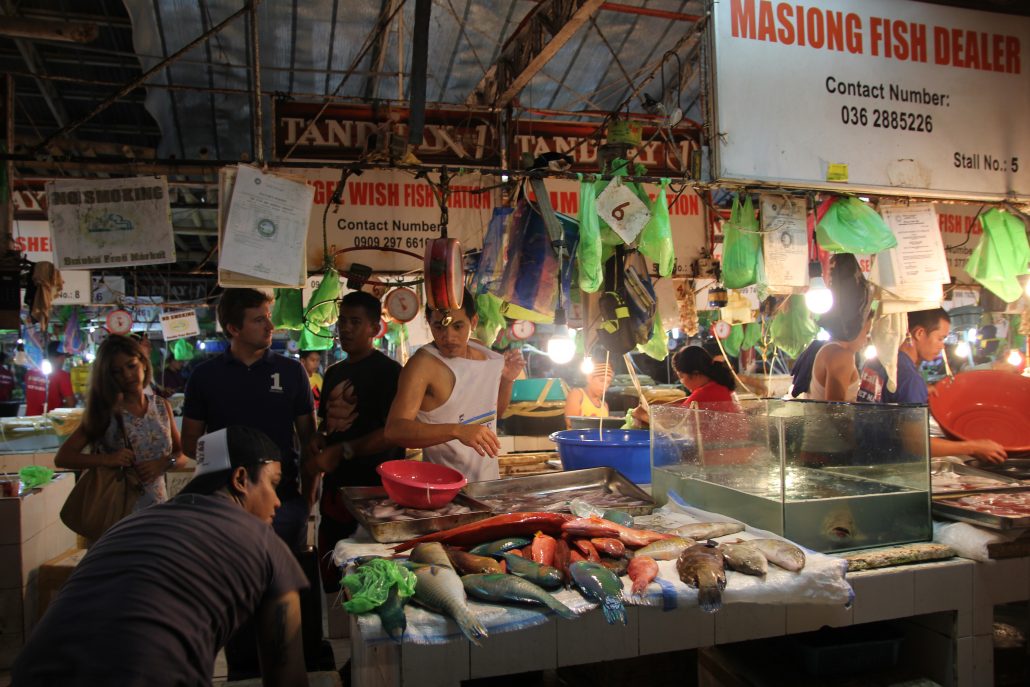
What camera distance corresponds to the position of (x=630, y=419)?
5.79 meters

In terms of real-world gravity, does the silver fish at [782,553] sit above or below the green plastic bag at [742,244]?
below

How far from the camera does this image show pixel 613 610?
2.10 metres

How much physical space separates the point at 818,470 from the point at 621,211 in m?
1.68

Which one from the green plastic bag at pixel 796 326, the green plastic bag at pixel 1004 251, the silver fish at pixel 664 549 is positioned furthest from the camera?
the green plastic bag at pixel 796 326

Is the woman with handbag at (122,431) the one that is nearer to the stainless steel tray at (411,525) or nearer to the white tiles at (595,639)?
the stainless steel tray at (411,525)

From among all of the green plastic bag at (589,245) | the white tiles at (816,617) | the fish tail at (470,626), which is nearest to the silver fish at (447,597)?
the fish tail at (470,626)

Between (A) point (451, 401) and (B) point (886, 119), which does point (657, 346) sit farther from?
(A) point (451, 401)

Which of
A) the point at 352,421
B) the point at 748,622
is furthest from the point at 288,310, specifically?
the point at 748,622

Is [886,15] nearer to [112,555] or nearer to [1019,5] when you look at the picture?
[1019,5]

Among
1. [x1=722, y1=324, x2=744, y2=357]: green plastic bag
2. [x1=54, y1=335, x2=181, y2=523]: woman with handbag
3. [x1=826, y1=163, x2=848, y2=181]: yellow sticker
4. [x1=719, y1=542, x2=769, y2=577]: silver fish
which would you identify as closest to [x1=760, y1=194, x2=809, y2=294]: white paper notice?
[x1=826, y1=163, x2=848, y2=181]: yellow sticker

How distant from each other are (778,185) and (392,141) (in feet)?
7.06

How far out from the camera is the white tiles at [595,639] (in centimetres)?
220

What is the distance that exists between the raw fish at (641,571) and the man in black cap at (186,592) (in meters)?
1.06

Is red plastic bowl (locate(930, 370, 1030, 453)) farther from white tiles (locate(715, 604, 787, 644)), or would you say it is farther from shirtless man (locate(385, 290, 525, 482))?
shirtless man (locate(385, 290, 525, 482))
